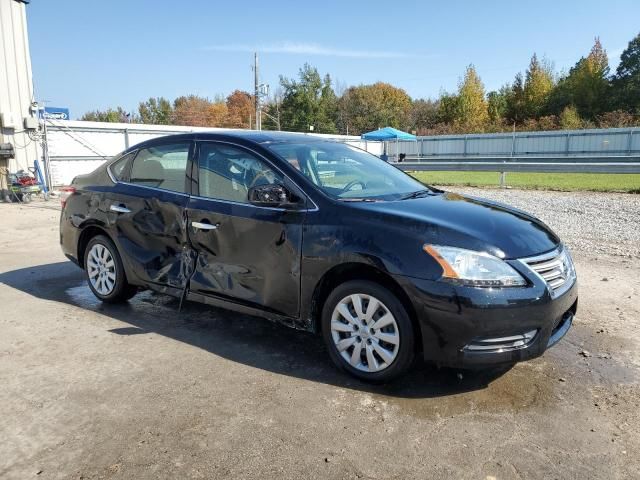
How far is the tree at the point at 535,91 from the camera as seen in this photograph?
184 feet

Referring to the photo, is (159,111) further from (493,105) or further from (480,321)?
(480,321)

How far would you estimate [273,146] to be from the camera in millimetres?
4168

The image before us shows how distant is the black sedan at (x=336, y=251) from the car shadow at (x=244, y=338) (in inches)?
7.0

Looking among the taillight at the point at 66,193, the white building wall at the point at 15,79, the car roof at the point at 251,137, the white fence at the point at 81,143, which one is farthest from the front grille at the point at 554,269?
the white building wall at the point at 15,79

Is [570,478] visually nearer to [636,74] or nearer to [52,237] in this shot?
[52,237]

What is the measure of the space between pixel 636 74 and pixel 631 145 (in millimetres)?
27631

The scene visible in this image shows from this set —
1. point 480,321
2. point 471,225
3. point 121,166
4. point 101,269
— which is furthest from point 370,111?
point 480,321

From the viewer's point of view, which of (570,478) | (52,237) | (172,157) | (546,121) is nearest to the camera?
(570,478)

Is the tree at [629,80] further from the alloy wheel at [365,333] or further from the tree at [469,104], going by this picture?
the alloy wheel at [365,333]

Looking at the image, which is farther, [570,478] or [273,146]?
[273,146]

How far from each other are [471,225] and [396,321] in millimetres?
816

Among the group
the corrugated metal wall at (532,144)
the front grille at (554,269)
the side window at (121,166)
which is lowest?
the front grille at (554,269)

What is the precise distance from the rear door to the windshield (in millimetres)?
1037

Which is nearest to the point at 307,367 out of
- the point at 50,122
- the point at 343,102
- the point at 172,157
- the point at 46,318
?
the point at 172,157
